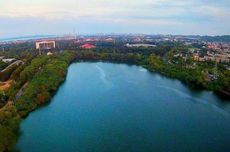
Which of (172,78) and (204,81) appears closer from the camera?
(204,81)

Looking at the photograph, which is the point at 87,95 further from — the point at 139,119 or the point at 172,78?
the point at 172,78

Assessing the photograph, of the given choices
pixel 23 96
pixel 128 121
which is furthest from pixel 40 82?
pixel 128 121

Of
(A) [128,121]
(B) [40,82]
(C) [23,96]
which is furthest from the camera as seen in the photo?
(B) [40,82]

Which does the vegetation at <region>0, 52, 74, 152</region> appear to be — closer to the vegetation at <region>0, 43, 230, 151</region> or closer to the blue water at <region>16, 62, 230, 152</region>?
the vegetation at <region>0, 43, 230, 151</region>

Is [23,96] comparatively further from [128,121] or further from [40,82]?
[128,121]

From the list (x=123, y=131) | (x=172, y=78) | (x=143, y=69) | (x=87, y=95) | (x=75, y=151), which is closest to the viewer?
(x=75, y=151)

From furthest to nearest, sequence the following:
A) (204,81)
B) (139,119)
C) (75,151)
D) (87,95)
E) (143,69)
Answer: (143,69)
(204,81)
(87,95)
(139,119)
(75,151)

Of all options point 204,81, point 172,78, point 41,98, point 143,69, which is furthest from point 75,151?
point 143,69

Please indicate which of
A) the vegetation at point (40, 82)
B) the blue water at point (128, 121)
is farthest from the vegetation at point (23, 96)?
the blue water at point (128, 121)
